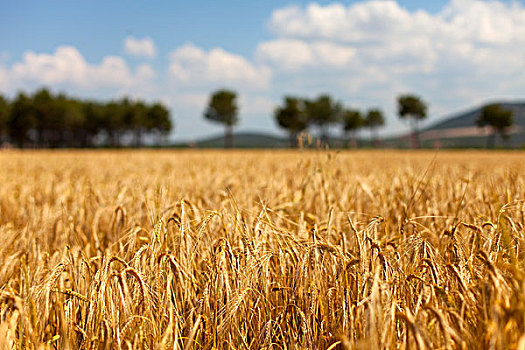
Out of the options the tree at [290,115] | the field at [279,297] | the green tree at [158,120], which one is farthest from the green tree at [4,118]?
the field at [279,297]

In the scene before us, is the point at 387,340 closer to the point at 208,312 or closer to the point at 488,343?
the point at 488,343

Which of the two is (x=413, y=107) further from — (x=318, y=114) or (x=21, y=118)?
(x=21, y=118)

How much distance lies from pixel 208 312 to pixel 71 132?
88.6m

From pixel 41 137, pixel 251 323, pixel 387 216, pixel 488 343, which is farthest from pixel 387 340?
pixel 41 137

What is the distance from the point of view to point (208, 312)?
5.87 ft

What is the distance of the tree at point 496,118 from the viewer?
70.2m

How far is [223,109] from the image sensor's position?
71438mm

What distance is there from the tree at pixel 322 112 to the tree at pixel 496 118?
97.1ft

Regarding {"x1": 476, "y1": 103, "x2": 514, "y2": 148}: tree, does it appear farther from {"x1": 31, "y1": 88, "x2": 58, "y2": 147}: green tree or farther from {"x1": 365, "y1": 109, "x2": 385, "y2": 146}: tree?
{"x1": 31, "y1": 88, "x2": 58, "y2": 147}: green tree

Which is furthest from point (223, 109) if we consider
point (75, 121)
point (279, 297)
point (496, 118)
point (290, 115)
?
point (279, 297)

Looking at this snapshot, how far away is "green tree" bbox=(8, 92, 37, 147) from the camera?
225 ft

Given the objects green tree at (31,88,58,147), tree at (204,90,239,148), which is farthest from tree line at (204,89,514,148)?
green tree at (31,88,58,147)

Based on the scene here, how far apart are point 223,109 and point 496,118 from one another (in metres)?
54.4

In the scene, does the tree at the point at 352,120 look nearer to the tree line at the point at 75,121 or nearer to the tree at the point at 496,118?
the tree at the point at 496,118
